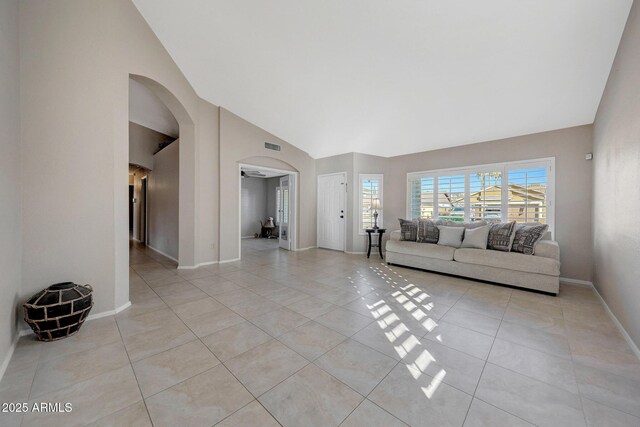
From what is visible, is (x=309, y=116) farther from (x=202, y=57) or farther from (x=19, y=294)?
(x=19, y=294)

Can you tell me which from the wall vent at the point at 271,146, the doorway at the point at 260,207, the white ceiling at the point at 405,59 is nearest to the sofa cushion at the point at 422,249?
the white ceiling at the point at 405,59

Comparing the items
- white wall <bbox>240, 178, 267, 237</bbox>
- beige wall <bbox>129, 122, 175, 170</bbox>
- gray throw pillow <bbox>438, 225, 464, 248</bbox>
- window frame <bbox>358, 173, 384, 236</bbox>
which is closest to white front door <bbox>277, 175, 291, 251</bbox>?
window frame <bbox>358, 173, 384, 236</bbox>

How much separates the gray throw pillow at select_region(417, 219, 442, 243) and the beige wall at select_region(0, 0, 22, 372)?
5046 millimetres

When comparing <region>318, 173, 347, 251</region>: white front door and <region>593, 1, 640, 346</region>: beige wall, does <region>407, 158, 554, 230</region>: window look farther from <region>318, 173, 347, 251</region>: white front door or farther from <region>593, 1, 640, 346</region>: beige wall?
<region>318, 173, 347, 251</region>: white front door

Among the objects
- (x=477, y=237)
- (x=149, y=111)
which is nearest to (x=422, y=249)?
(x=477, y=237)

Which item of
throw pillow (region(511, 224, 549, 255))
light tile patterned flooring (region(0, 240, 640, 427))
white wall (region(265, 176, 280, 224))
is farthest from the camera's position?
white wall (region(265, 176, 280, 224))

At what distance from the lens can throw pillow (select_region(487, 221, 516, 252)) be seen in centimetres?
362

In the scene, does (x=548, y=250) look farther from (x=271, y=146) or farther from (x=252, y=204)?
(x=252, y=204)

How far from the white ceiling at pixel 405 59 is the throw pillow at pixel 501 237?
169 cm

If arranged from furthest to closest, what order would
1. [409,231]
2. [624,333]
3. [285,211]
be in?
[285,211]
[409,231]
[624,333]

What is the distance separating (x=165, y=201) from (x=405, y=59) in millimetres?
5568

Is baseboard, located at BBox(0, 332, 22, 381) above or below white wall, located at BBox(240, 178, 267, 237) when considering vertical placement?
below

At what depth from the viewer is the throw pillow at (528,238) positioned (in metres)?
3.41

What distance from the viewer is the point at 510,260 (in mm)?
3387
